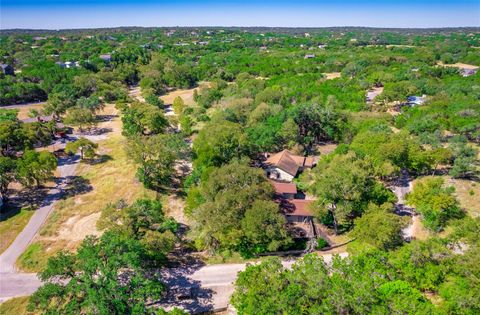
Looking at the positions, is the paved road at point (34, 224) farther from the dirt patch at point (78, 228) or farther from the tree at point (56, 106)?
the tree at point (56, 106)

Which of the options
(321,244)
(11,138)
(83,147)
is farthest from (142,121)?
(321,244)

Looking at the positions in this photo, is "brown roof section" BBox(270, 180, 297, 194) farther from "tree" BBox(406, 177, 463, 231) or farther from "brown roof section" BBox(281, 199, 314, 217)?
"tree" BBox(406, 177, 463, 231)

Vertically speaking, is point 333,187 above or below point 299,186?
above

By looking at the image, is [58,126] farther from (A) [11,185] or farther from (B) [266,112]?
(B) [266,112]

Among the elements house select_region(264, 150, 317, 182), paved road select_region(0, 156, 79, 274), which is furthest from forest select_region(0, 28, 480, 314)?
paved road select_region(0, 156, 79, 274)

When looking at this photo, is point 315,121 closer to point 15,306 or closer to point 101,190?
point 101,190

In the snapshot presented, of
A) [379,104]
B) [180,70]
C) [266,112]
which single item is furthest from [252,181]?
[180,70]
